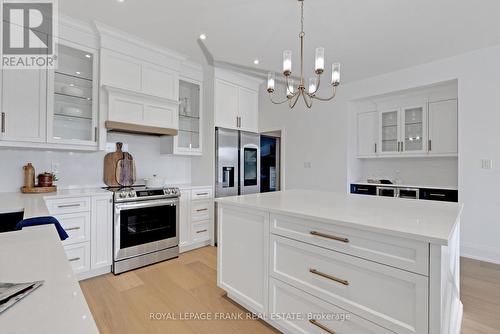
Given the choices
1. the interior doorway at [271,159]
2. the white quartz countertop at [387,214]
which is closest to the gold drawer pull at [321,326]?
the white quartz countertop at [387,214]

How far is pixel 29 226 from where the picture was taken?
47.4 inches

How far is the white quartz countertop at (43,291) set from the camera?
0.45 meters

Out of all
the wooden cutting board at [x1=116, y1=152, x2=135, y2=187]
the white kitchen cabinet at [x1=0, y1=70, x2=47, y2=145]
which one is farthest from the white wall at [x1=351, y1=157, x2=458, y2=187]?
the white kitchen cabinet at [x1=0, y1=70, x2=47, y2=145]

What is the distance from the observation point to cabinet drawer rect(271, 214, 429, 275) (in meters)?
1.10

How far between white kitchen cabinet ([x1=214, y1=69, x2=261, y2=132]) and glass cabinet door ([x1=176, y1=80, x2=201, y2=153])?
0.32 m

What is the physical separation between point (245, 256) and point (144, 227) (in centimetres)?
154

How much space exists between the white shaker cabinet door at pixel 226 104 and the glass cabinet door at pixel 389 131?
95.1 inches

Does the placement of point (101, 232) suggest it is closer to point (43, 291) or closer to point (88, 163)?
point (88, 163)

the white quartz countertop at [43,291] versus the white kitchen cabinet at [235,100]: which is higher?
the white kitchen cabinet at [235,100]

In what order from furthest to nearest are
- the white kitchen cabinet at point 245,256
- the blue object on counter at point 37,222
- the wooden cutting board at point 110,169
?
1. the wooden cutting board at point 110,169
2. the white kitchen cabinet at point 245,256
3. the blue object on counter at point 37,222

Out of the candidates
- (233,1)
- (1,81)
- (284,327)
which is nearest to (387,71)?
(233,1)

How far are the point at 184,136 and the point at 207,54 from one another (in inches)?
47.0

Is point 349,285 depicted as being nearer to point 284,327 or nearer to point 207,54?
point 284,327

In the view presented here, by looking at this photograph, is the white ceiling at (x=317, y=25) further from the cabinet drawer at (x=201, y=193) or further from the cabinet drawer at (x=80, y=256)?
the cabinet drawer at (x=80, y=256)
